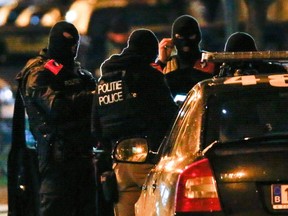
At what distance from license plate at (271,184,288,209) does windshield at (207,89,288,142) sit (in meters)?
0.52

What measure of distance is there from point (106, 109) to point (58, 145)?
89cm

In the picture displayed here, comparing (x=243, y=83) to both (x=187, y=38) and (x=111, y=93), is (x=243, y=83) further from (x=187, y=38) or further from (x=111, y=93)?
(x=187, y=38)

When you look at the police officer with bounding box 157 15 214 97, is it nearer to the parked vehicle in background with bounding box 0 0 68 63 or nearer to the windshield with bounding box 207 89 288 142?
the windshield with bounding box 207 89 288 142

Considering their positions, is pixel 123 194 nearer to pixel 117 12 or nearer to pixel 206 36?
pixel 206 36

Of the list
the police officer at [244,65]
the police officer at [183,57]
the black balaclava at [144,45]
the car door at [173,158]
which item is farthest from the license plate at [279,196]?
the police officer at [183,57]

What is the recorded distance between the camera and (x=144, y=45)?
7145 mm

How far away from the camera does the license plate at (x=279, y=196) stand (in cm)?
461

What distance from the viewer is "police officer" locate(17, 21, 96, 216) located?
7621 millimetres

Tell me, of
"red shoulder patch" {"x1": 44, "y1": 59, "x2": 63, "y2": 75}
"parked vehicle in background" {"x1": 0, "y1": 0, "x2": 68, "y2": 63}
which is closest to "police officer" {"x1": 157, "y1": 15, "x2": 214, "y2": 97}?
"red shoulder patch" {"x1": 44, "y1": 59, "x2": 63, "y2": 75}

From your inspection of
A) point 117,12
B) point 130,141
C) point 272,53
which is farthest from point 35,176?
point 117,12


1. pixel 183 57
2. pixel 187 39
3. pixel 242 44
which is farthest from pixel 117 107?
pixel 187 39

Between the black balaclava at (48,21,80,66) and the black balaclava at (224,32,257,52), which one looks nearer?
the black balaclava at (48,21,80,66)

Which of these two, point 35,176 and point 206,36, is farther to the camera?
point 206,36

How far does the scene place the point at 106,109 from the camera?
6.91 metres
